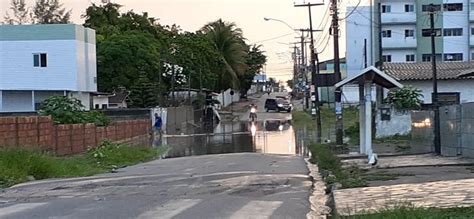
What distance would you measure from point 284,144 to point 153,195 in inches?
1060

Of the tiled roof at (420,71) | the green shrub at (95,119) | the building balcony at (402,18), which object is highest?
the building balcony at (402,18)

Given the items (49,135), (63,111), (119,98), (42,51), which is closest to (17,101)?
(42,51)

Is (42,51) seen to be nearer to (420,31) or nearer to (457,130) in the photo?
(420,31)

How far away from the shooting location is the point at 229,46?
109250mm

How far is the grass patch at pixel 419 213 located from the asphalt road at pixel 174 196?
2.88 m

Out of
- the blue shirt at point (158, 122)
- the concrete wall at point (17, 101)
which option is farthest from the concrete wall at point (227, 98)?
the blue shirt at point (158, 122)

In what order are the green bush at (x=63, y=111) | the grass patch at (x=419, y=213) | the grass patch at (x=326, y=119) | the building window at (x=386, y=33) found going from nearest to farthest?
the grass patch at (x=419, y=213) < the green bush at (x=63, y=111) < the grass patch at (x=326, y=119) < the building window at (x=386, y=33)

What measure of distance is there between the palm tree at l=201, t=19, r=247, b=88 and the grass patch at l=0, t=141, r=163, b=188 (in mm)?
75833

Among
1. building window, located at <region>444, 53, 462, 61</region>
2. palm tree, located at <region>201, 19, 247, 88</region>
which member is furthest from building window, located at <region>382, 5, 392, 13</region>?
palm tree, located at <region>201, 19, 247, 88</region>

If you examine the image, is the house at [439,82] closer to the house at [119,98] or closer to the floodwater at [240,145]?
the floodwater at [240,145]

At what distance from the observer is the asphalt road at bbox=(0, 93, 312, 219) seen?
13148 mm

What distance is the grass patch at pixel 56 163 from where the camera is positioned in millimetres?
20984

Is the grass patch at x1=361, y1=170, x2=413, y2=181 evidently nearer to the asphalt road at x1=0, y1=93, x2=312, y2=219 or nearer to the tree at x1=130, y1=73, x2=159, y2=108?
the asphalt road at x1=0, y1=93, x2=312, y2=219

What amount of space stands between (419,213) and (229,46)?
100 meters
